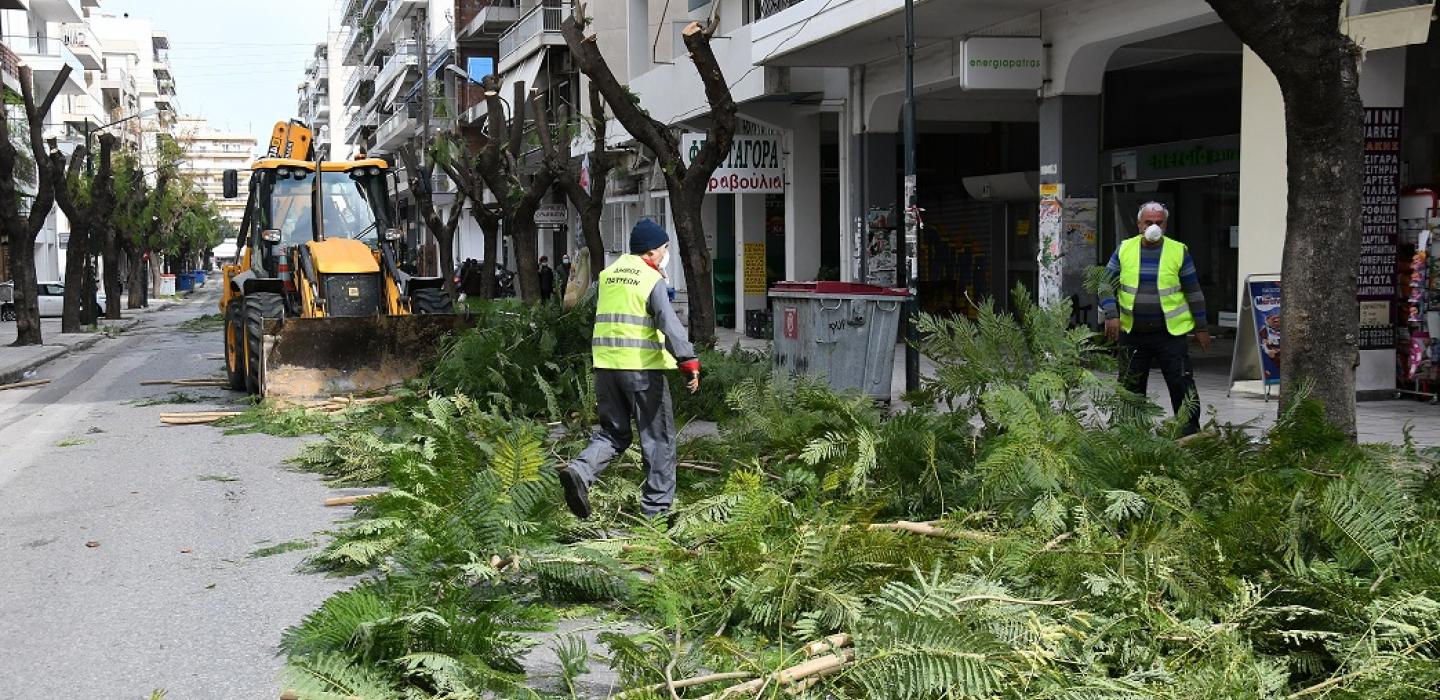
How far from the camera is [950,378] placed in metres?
8.62

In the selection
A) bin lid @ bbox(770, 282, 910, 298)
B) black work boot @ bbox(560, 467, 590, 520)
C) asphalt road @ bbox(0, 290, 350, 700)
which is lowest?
asphalt road @ bbox(0, 290, 350, 700)

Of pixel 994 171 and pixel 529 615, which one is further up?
pixel 994 171

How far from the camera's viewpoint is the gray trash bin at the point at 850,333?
13.0m

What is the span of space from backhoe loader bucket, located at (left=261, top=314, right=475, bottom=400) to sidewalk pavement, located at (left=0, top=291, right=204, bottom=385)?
314 inches

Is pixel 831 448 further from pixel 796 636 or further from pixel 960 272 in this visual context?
pixel 960 272

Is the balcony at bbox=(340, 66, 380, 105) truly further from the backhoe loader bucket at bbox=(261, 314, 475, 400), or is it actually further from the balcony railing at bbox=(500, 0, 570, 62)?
the backhoe loader bucket at bbox=(261, 314, 475, 400)

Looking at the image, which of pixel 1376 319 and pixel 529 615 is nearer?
pixel 529 615

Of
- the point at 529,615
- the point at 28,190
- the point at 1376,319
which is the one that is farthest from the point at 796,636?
the point at 28,190

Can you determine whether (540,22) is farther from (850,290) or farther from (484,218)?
(850,290)

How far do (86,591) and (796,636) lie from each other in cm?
363

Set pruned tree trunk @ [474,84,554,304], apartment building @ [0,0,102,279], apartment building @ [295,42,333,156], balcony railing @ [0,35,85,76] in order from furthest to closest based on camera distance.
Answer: apartment building @ [295,42,333,156], balcony railing @ [0,35,85,76], apartment building @ [0,0,102,279], pruned tree trunk @ [474,84,554,304]

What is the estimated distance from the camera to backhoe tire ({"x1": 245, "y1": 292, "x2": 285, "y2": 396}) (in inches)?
609

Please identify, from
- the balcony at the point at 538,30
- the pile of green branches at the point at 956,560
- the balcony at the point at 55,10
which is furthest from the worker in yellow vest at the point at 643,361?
the balcony at the point at 55,10

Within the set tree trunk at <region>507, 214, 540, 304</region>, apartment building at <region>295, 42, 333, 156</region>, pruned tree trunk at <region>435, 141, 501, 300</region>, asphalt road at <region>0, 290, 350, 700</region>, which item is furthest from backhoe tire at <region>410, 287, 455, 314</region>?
apartment building at <region>295, 42, 333, 156</region>
